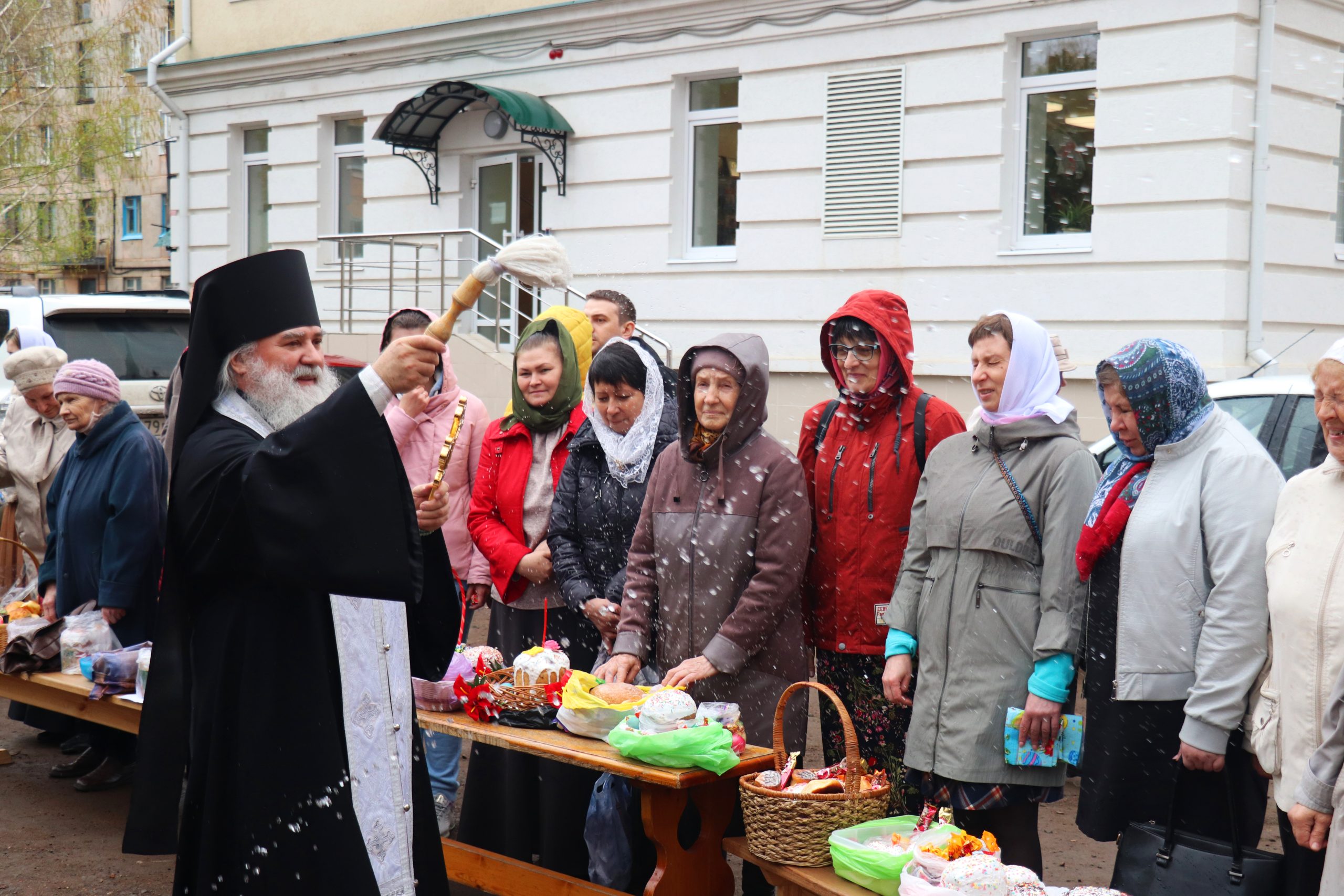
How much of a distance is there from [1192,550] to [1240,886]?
2.89ft

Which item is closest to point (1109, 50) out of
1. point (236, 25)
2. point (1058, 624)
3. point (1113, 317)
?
point (1113, 317)

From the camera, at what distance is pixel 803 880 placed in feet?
12.0

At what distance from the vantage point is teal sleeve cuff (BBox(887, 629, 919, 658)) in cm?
411

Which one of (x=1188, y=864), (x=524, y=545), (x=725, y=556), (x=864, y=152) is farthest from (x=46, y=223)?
(x=1188, y=864)

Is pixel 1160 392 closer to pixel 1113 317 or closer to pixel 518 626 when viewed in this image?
pixel 518 626

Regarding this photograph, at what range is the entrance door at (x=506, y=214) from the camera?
15789 millimetres

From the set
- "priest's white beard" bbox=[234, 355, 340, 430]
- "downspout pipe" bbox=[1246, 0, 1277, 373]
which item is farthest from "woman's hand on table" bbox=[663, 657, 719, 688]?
"downspout pipe" bbox=[1246, 0, 1277, 373]

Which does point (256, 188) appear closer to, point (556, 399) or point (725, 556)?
point (556, 399)

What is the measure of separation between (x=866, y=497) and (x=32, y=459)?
16.5 ft

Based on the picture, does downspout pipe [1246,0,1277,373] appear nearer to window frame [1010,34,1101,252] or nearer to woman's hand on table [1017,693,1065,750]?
A: window frame [1010,34,1101,252]

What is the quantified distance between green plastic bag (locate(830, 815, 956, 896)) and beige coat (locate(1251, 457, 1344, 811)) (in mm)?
857

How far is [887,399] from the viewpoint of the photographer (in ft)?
14.6

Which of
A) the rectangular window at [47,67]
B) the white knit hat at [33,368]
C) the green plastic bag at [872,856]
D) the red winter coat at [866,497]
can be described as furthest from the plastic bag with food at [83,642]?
the rectangular window at [47,67]

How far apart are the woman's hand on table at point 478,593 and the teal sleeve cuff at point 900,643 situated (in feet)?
7.13
